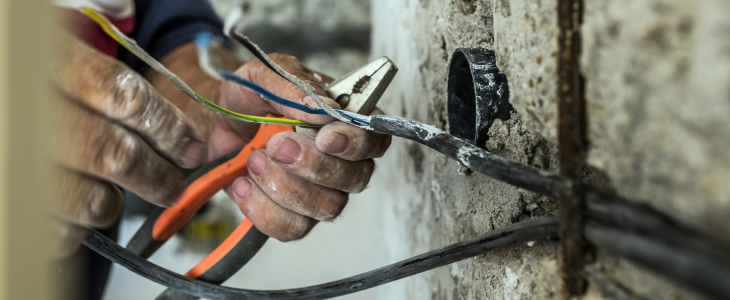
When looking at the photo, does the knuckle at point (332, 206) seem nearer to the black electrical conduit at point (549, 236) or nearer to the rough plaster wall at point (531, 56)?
the black electrical conduit at point (549, 236)

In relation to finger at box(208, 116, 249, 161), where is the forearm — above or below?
above

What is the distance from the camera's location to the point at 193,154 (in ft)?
1.75

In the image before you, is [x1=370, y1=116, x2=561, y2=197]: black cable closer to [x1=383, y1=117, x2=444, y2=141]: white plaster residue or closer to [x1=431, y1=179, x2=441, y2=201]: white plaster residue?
[x1=383, y1=117, x2=444, y2=141]: white plaster residue

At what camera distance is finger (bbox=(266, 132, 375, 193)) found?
638mm

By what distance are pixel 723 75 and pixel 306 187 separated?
59 centimetres

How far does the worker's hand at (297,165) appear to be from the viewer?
0.63 m

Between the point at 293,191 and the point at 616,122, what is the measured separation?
1.75 feet

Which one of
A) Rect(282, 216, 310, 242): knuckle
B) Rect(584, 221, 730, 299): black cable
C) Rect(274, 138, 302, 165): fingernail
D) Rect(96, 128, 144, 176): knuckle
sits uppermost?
Rect(96, 128, 144, 176): knuckle

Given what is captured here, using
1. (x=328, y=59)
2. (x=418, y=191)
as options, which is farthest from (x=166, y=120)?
(x=328, y=59)

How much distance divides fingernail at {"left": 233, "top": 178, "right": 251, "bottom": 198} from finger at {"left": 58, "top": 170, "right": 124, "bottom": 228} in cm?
26

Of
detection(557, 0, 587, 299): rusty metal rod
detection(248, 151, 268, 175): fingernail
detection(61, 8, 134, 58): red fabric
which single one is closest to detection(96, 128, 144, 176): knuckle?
detection(61, 8, 134, 58): red fabric

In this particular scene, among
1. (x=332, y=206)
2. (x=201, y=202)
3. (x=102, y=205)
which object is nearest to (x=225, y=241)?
(x=201, y=202)

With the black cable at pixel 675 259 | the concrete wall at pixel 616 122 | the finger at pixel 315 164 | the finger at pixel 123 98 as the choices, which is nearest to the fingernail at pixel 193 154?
the finger at pixel 123 98

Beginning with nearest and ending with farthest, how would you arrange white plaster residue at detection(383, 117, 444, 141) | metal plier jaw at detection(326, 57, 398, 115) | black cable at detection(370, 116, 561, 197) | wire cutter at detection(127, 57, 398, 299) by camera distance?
black cable at detection(370, 116, 561, 197) < white plaster residue at detection(383, 117, 444, 141) < metal plier jaw at detection(326, 57, 398, 115) < wire cutter at detection(127, 57, 398, 299)
